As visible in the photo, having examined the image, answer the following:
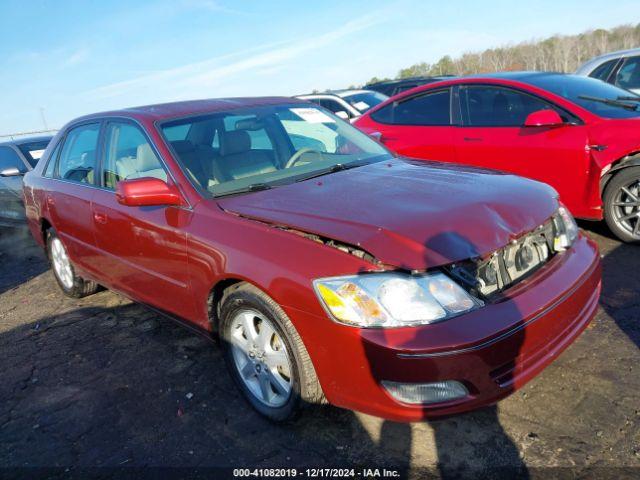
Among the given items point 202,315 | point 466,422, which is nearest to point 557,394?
point 466,422

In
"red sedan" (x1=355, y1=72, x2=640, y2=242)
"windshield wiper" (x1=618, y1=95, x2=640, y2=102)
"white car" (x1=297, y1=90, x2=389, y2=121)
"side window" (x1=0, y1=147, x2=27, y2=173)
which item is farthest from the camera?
"white car" (x1=297, y1=90, x2=389, y2=121)

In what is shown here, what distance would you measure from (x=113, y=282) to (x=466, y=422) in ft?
8.76

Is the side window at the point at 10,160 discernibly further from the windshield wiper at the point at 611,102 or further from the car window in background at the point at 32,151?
the windshield wiper at the point at 611,102

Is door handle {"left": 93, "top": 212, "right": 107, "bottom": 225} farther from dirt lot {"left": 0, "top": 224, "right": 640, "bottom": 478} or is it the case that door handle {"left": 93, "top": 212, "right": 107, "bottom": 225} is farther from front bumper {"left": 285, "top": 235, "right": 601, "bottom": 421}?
front bumper {"left": 285, "top": 235, "right": 601, "bottom": 421}

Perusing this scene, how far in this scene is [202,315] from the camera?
9.80ft

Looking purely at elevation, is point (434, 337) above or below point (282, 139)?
below

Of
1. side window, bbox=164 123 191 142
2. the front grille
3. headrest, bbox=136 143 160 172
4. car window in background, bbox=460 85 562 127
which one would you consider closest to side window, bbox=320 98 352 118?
car window in background, bbox=460 85 562 127

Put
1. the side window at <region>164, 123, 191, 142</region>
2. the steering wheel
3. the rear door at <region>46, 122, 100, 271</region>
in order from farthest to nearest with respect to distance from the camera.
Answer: the rear door at <region>46, 122, 100, 271</region> < the steering wheel < the side window at <region>164, 123, 191, 142</region>

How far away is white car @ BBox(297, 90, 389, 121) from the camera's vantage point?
10812 mm

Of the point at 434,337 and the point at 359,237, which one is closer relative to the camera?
the point at 434,337

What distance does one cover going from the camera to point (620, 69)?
7.63 meters

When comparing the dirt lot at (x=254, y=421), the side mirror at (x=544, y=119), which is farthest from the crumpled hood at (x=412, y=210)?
the side mirror at (x=544, y=119)

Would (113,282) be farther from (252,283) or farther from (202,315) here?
(252,283)

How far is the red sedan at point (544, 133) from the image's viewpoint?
4.52m
